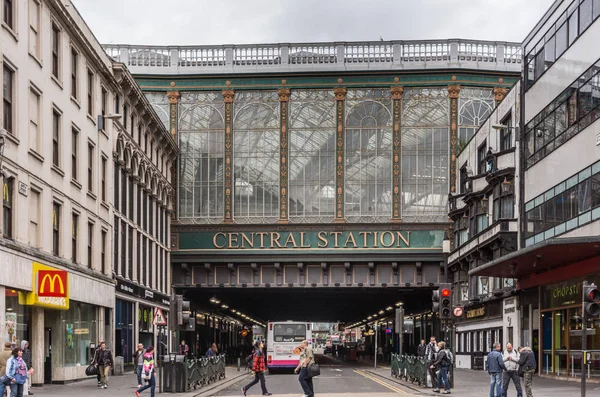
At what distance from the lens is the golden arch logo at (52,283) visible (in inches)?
1291

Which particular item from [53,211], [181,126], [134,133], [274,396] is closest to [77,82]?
[53,211]

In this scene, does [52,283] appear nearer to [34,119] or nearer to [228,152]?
[34,119]

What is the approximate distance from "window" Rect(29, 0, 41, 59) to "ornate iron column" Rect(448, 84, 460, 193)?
1412 inches

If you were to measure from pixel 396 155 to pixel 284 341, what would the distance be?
54.7 ft

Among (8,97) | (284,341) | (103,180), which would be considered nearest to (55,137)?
(8,97)

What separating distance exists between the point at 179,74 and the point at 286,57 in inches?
290

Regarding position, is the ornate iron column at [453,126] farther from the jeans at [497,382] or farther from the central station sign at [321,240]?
the jeans at [497,382]

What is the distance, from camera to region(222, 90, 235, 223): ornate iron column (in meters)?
66.0

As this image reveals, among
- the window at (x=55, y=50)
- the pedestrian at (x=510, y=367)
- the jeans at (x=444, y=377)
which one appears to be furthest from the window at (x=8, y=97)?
the pedestrian at (x=510, y=367)

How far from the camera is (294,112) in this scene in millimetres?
66688

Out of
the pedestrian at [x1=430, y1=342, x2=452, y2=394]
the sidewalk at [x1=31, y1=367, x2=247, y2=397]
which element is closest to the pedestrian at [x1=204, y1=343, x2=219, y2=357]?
the sidewalk at [x1=31, y1=367, x2=247, y2=397]

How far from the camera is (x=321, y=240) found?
64875 mm

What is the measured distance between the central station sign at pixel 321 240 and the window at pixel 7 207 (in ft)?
110

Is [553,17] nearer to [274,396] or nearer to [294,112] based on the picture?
[274,396]
